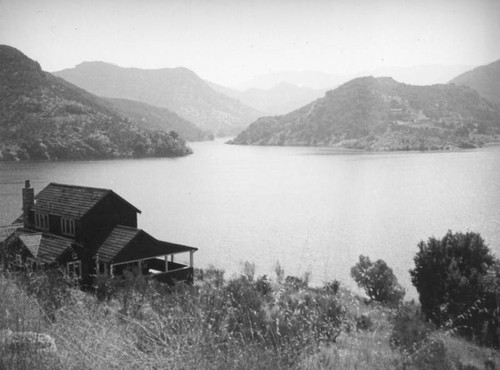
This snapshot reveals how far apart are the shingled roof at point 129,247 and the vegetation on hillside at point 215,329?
10.9 feet

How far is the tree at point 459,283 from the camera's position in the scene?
21578mm

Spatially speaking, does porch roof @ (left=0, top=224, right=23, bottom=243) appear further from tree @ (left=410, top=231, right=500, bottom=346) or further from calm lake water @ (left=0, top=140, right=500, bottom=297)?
tree @ (left=410, top=231, right=500, bottom=346)

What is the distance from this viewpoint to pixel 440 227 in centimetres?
5203

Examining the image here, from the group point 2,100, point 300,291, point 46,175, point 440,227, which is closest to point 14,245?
point 300,291

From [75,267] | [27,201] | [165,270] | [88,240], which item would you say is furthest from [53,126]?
[165,270]

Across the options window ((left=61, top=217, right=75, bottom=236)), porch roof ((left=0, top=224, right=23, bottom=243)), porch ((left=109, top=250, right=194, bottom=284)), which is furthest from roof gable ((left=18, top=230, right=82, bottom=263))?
A: porch ((left=109, top=250, right=194, bottom=284))

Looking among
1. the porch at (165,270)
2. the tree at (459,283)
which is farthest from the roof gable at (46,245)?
the tree at (459,283)

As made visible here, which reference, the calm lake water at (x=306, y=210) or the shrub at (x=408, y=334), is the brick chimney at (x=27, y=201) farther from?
the shrub at (x=408, y=334)

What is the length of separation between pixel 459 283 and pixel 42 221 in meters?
24.5

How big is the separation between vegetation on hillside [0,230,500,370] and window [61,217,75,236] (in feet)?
22.4

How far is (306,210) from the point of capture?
216 ft

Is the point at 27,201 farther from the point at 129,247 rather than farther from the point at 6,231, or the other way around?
the point at 129,247

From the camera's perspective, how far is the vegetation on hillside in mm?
5594

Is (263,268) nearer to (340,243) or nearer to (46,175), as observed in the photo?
(340,243)
